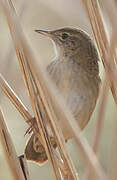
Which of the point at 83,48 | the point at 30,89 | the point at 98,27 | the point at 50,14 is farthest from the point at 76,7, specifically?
the point at 50,14

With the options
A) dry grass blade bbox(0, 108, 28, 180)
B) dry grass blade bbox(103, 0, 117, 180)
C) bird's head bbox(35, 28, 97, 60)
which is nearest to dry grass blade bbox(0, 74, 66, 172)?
dry grass blade bbox(0, 108, 28, 180)

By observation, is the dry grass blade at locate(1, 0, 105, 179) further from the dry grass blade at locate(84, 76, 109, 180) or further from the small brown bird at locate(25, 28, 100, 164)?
the small brown bird at locate(25, 28, 100, 164)

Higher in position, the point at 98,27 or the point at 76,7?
the point at 76,7

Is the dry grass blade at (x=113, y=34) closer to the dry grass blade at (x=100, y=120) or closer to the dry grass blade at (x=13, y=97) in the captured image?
the dry grass blade at (x=100, y=120)

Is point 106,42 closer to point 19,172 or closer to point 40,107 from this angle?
point 40,107

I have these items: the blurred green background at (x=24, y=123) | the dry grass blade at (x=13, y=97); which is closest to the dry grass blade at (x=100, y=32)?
the dry grass blade at (x=13, y=97)

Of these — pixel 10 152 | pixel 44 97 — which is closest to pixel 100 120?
pixel 44 97

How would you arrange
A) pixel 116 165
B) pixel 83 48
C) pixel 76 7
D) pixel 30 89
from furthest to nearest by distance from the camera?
pixel 83 48 → pixel 76 7 → pixel 30 89 → pixel 116 165
